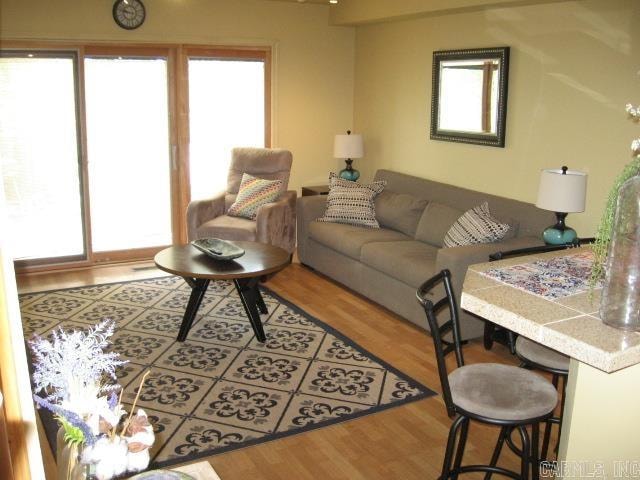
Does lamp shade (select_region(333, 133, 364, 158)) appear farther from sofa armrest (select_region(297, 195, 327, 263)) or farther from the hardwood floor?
the hardwood floor

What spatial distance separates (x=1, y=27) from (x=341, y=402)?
4.22 meters

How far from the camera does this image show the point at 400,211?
573 cm

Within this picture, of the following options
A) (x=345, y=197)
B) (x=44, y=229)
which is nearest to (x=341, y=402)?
(x=345, y=197)

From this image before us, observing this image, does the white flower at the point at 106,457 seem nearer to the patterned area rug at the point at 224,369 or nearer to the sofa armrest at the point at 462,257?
the patterned area rug at the point at 224,369

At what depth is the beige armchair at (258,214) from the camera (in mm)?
5750

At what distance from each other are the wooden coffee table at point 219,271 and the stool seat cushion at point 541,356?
2.19m

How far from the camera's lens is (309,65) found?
701 cm

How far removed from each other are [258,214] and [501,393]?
3737 mm

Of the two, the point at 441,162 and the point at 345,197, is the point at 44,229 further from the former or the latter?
the point at 441,162

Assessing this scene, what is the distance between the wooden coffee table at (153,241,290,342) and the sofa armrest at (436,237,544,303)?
110cm

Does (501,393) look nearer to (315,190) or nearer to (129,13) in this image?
(315,190)

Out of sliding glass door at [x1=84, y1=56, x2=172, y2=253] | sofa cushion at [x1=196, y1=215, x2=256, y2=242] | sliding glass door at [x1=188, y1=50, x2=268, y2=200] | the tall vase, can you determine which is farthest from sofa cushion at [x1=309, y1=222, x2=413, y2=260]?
the tall vase

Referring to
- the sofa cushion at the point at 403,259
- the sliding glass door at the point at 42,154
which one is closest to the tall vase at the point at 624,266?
the sofa cushion at the point at 403,259

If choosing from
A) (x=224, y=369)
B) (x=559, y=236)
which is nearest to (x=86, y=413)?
(x=224, y=369)
